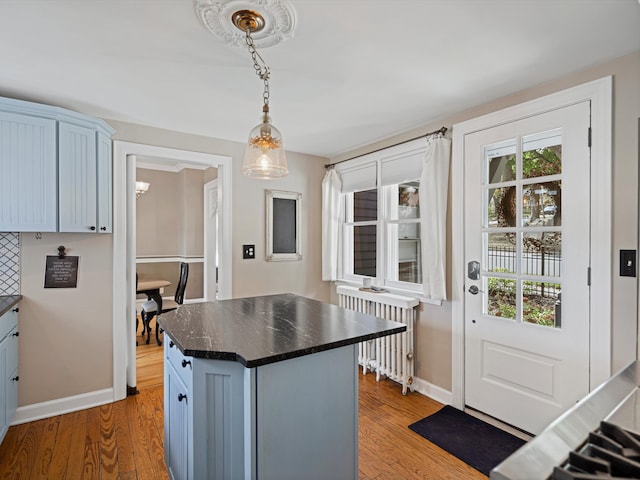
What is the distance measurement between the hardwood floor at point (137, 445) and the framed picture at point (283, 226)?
65.0 inches

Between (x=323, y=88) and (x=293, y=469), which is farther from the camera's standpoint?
(x=323, y=88)

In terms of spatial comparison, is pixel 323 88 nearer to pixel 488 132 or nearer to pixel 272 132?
pixel 272 132

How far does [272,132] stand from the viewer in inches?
67.4

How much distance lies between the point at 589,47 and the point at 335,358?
6.73 ft

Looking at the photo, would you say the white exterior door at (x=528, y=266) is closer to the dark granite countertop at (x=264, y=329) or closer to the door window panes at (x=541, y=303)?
the door window panes at (x=541, y=303)

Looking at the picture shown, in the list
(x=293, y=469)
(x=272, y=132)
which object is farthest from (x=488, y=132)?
(x=293, y=469)

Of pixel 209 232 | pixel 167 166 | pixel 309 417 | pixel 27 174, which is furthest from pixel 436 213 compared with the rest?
pixel 167 166

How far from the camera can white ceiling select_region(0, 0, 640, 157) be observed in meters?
1.48

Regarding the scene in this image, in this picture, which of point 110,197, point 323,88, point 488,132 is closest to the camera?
point 323,88

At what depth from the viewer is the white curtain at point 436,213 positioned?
2.69 meters

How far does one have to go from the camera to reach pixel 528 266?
7.33ft

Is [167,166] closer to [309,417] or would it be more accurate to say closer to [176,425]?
[176,425]

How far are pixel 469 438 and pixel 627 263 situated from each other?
145 cm

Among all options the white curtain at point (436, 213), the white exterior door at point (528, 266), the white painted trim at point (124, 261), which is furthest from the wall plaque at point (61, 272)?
the white exterior door at point (528, 266)
